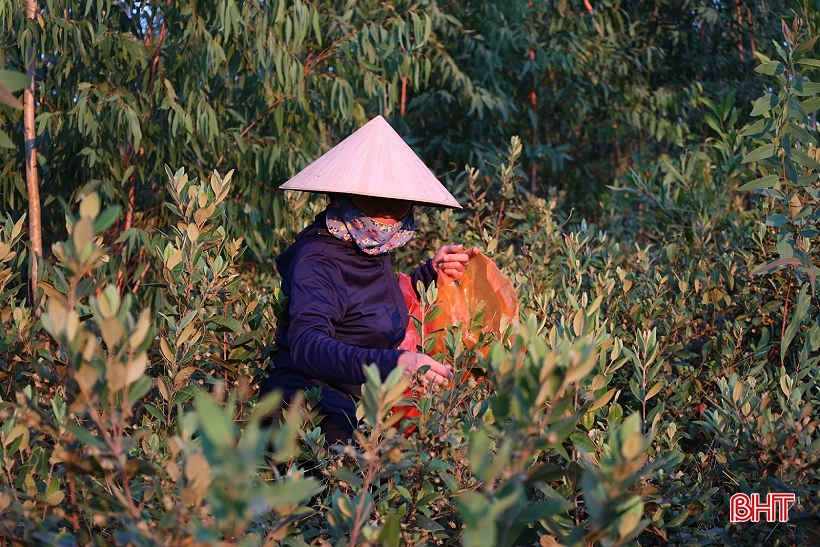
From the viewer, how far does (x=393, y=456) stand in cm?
142

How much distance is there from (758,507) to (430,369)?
796mm

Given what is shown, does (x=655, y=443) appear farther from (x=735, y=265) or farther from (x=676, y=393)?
(x=735, y=265)

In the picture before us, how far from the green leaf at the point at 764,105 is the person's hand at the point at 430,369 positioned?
1.27 metres

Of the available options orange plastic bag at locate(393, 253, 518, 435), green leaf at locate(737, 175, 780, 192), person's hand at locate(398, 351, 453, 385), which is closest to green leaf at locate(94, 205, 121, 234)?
person's hand at locate(398, 351, 453, 385)

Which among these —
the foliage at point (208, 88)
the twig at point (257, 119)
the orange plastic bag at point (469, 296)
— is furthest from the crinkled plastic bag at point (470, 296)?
the twig at point (257, 119)

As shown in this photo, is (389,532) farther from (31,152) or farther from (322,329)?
(31,152)

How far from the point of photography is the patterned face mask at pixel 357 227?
111 inches

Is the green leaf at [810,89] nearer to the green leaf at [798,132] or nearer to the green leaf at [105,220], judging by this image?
the green leaf at [798,132]

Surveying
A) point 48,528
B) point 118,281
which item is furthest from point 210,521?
point 118,281

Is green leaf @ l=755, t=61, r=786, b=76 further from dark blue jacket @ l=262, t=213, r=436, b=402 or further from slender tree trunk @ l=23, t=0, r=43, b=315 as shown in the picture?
slender tree trunk @ l=23, t=0, r=43, b=315

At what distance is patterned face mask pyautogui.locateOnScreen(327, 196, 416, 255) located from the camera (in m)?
2.83

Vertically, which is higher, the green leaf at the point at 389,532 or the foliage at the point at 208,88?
the foliage at the point at 208,88

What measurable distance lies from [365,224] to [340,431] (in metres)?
0.63

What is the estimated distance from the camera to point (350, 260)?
112 inches
